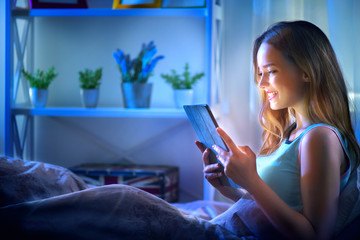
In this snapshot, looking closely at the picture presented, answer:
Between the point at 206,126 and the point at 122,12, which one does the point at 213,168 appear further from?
the point at 122,12

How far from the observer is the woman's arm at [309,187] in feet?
2.40

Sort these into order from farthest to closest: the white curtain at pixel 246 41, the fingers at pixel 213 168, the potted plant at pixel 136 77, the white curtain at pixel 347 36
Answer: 1. the potted plant at pixel 136 77
2. the white curtain at pixel 246 41
3. the white curtain at pixel 347 36
4. the fingers at pixel 213 168

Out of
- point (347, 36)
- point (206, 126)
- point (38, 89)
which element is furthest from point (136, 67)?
point (206, 126)

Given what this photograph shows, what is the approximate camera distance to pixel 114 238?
0.72 metres

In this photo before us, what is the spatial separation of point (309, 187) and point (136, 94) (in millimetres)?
1118

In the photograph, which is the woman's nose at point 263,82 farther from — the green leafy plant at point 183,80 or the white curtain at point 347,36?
the green leafy plant at point 183,80

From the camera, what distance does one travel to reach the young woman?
739 mm

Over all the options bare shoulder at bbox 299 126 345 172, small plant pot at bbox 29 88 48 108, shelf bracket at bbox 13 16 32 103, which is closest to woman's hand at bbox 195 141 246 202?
bare shoulder at bbox 299 126 345 172

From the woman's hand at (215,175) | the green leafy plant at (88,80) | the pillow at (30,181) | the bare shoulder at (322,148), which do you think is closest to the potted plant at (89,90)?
the green leafy plant at (88,80)

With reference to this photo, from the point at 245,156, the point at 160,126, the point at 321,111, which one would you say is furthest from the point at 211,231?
the point at 160,126

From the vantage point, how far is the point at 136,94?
176 cm

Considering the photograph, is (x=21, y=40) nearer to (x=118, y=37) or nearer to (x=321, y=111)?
(x=118, y=37)

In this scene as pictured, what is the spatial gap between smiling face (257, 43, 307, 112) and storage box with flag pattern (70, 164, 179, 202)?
3.14ft

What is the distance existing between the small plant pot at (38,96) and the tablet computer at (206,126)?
1.06 m
